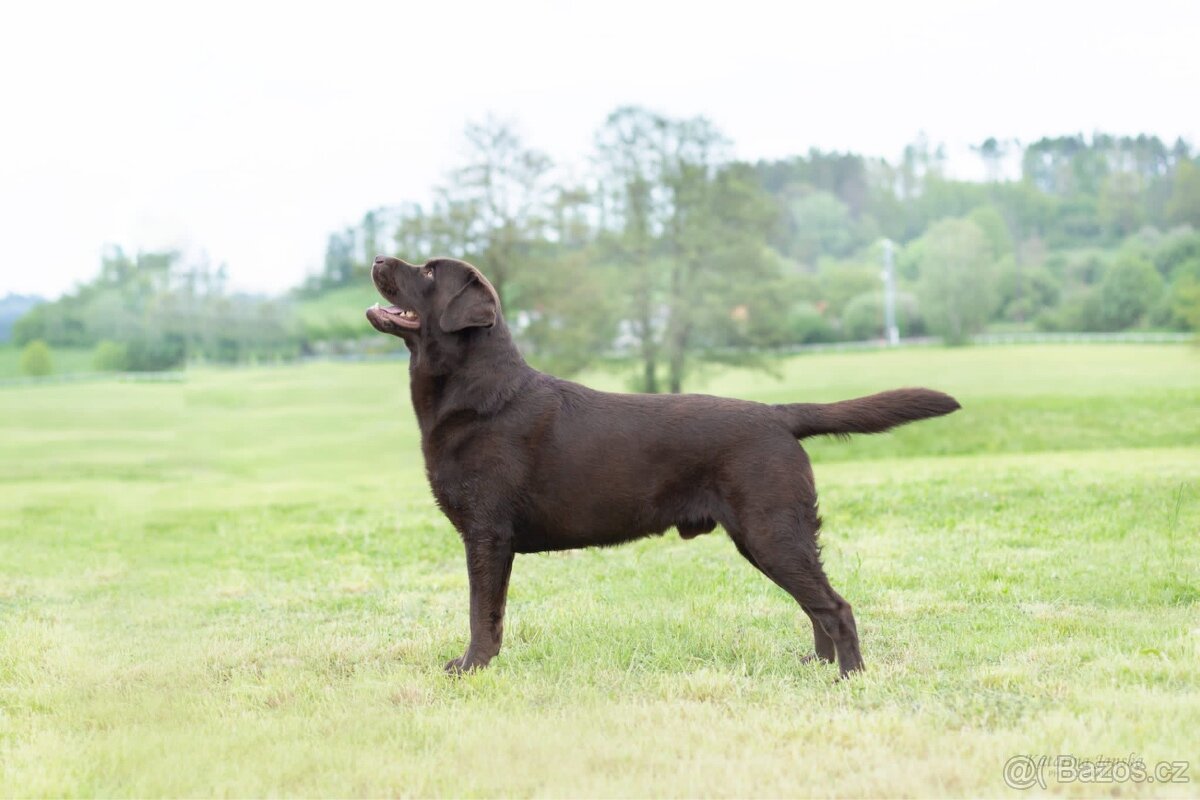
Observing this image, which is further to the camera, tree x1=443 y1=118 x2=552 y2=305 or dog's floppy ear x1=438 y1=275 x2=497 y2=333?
tree x1=443 y1=118 x2=552 y2=305

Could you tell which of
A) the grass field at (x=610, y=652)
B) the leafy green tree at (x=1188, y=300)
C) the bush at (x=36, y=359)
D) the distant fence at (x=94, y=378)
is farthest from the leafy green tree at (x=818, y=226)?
the grass field at (x=610, y=652)

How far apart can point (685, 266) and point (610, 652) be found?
24.4 m

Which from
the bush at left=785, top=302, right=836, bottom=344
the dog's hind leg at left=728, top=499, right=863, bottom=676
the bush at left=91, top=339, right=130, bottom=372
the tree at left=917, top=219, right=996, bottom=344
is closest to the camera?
the dog's hind leg at left=728, top=499, right=863, bottom=676

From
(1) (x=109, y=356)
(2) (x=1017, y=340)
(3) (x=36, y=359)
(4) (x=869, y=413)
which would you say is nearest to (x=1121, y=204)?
(2) (x=1017, y=340)

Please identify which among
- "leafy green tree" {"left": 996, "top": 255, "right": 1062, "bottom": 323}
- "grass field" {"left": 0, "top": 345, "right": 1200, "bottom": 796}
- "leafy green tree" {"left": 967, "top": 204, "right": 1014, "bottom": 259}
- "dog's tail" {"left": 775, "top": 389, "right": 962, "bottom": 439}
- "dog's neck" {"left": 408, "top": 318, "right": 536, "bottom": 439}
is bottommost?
"grass field" {"left": 0, "top": 345, "right": 1200, "bottom": 796}

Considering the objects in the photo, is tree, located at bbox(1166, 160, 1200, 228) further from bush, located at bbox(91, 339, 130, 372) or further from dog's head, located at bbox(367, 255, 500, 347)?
dog's head, located at bbox(367, 255, 500, 347)

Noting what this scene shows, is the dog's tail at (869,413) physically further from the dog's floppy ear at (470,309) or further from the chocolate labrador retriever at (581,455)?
the dog's floppy ear at (470,309)

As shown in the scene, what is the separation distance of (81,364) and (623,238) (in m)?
13.6

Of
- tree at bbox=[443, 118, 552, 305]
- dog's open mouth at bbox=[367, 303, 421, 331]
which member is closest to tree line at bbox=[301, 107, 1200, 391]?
tree at bbox=[443, 118, 552, 305]

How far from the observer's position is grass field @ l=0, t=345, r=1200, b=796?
379 cm

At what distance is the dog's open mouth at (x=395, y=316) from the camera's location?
519cm

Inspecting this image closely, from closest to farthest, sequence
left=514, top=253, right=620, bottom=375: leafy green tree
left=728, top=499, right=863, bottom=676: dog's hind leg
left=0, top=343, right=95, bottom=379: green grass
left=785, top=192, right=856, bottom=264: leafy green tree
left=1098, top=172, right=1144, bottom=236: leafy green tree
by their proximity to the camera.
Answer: left=728, top=499, right=863, bottom=676: dog's hind leg
left=0, top=343, right=95, bottom=379: green grass
left=514, top=253, right=620, bottom=375: leafy green tree
left=1098, top=172, right=1144, bottom=236: leafy green tree
left=785, top=192, right=856, bottom=264: leafy green tree

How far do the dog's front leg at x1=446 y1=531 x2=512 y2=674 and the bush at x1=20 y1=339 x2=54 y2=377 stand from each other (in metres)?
20.2

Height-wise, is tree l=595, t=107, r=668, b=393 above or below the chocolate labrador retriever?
above
